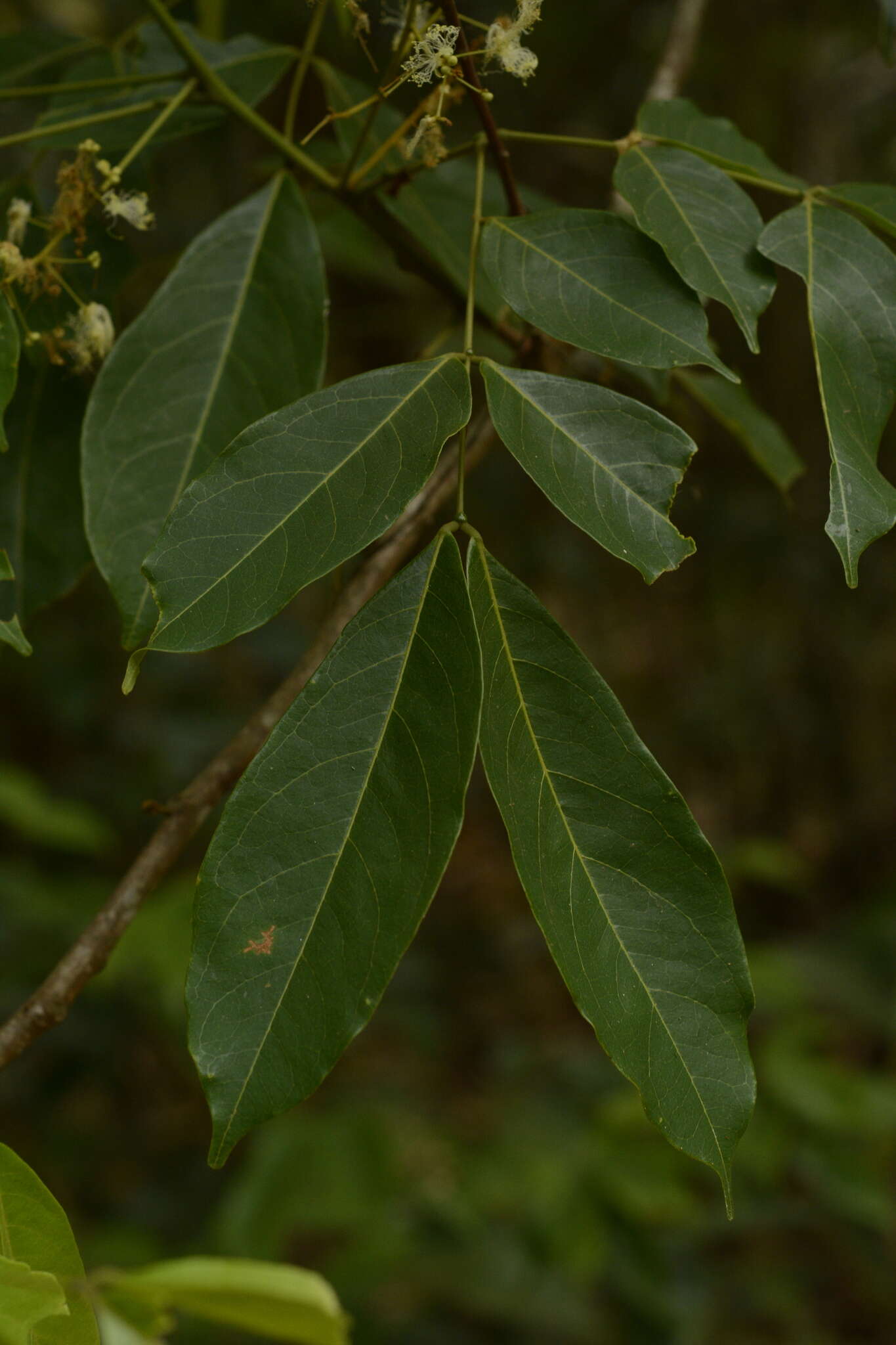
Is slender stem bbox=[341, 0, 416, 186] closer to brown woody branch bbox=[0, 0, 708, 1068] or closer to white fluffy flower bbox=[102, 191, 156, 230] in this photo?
brown woody branch bbox=[0, 0, 708, 1068]

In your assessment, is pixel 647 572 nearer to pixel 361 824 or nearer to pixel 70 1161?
pixel 361 824

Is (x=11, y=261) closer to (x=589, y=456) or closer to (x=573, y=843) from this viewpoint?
(x=589, y=456)

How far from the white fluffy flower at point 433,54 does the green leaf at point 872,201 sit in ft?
0.77

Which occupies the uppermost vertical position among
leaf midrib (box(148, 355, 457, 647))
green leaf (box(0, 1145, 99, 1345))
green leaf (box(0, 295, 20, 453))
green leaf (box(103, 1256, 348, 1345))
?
green leaf (box(0, 295, 20, 453))

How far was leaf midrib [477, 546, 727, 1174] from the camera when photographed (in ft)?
1.78

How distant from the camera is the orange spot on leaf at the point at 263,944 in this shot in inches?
21.0

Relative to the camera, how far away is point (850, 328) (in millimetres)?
636

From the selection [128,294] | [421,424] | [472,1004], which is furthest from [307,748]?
[472,1004]

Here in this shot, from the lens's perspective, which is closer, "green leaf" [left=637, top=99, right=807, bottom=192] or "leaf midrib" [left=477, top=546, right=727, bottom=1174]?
"leaf midrib" [left=477, top=546, right=727, bottom=1174]

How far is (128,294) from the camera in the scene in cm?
272

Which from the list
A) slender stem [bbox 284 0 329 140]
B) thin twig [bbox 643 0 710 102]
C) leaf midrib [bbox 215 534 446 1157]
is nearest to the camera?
leaf midrib [bbox 215 534 446 1157]

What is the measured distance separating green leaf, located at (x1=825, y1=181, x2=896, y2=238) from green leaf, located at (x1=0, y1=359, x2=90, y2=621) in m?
0.53

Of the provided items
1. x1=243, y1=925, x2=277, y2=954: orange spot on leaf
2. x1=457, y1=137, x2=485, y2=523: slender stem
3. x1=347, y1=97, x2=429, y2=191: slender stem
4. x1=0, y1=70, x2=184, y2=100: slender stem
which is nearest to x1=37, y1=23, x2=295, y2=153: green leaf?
x1=0, y1=70, x2=184, y2=100: slender stem

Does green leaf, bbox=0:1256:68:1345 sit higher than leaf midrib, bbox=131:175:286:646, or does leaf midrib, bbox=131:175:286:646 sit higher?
leaf midrib, bbox=131:175:286:646
